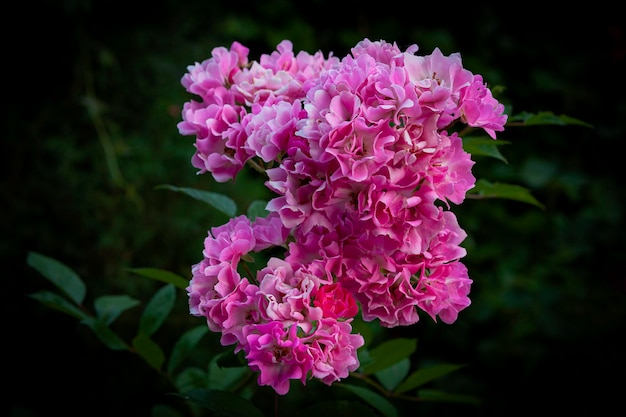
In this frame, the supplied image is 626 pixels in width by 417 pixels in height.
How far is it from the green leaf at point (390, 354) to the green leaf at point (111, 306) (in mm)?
335

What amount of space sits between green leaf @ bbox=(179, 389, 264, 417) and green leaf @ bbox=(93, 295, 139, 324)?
11.5 inches

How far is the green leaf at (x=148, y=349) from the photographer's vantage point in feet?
2.73

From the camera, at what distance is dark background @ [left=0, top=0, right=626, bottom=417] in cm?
142

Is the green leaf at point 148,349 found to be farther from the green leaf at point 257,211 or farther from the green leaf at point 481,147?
the green leaf at point 481,147

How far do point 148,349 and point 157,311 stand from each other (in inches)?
3.1

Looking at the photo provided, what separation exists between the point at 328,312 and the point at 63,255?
1037mm

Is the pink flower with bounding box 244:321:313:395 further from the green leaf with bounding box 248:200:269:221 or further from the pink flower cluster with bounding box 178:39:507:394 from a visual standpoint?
the green leaf with bounding box 248:200:269:221

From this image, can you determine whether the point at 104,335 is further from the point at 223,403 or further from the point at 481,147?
the point at 481,147

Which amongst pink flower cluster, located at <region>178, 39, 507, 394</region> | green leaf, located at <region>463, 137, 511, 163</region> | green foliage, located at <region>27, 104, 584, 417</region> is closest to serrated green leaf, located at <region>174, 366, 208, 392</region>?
green foliage, located at <region>27, 104, 584, 417</region>

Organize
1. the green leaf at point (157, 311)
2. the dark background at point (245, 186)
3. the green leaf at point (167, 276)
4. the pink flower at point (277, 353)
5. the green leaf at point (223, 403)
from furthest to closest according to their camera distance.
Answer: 1. the dark background at point (245, 186)
2. the green leaf at point (157, 311)
3. the green leaf at point (167, 276)
4. the green leaf at point (223, 403)
5. the pink flower at point (277, 353)

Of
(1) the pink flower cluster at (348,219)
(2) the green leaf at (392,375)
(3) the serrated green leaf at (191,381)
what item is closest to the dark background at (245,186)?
(3) the serrated green leaf at (191,381)

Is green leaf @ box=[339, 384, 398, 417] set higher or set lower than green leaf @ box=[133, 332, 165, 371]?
lower

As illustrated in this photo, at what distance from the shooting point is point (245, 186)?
62.6 inches

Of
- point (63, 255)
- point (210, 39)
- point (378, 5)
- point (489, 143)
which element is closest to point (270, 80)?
point (489, 143)
